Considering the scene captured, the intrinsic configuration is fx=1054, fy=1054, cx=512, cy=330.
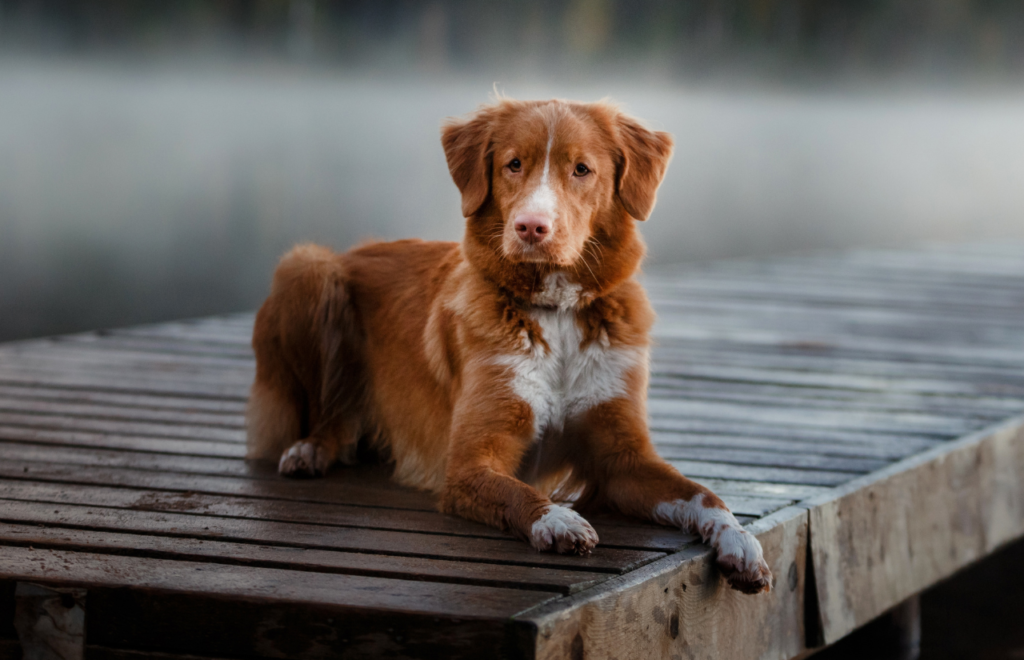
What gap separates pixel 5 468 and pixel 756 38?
8.69 meters

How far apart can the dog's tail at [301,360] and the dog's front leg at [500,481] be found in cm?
60

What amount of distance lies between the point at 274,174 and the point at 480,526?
5017 millimetres

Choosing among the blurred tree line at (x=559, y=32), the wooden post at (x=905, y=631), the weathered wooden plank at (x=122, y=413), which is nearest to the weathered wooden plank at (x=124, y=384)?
the weathered wooden plank at (x=122, y=413)

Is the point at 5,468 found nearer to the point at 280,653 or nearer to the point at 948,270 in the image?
the point at 280,653

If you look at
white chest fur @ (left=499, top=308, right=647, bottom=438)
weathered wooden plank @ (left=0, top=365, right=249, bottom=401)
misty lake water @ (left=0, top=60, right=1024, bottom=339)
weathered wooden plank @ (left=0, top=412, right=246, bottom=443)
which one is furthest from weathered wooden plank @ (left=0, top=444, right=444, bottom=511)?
misty lake water @ (left=0, top=60, right=1024, bottom=339)

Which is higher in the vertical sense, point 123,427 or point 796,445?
point 796,445

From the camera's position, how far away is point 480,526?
7.32ft

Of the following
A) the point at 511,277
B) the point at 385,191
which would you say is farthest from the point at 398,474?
the point at 385,191

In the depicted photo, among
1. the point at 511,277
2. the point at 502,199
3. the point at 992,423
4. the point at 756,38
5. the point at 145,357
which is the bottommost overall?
the point at 145,357

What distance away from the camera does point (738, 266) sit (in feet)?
25.1

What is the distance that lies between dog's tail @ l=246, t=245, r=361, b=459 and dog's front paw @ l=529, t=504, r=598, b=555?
100 cm

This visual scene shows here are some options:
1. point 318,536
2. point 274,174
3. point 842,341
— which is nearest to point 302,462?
point 318,536

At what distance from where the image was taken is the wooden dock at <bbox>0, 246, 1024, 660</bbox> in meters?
1.83

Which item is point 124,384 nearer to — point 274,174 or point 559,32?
point 274,174
